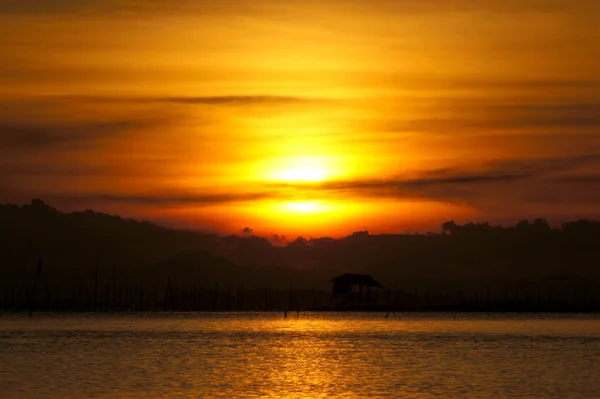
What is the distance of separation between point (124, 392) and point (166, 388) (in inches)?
145

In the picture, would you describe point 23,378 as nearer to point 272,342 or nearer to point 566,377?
point 566,377

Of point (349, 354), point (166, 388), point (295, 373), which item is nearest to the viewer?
point (166, 388)

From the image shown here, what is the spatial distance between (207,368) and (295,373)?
8355 mm

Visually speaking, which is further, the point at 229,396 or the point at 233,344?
the point at 233,344

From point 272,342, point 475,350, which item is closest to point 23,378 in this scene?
point 475,350

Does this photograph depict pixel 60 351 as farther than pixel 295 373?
Yes

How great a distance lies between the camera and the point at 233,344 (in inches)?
5153

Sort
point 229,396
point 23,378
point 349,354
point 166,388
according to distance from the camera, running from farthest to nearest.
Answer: point 349,354 < point 23,378 < point 166,388 < point 229,396

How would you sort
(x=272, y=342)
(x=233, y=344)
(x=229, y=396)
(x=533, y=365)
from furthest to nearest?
(x=272, y=342) → (x=233, y=344) → (x=533, y=365) → (x=229, y=396)

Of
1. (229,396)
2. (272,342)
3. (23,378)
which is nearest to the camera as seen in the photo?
(229,396)

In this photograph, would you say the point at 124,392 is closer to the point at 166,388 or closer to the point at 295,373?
the point at 166,388

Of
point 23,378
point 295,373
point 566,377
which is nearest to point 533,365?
point 566,377

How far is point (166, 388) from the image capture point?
6794 centimetres

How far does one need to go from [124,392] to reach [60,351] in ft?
153
